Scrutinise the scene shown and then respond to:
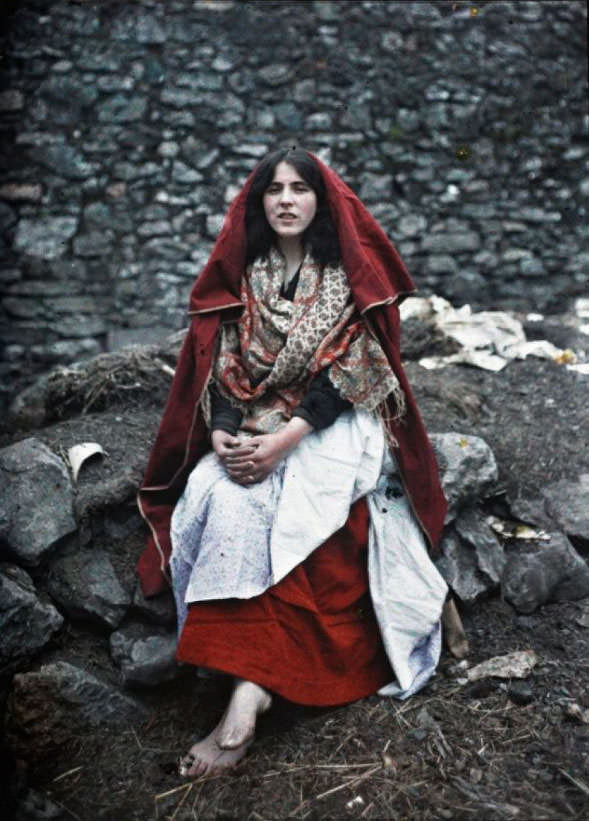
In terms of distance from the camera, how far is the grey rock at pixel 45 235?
5.47m

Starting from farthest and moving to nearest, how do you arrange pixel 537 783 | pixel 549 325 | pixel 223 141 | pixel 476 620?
pixel 223 141, pixel 549 325, pixel 476 620, pixel 537 783

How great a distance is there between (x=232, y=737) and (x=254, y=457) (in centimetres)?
78

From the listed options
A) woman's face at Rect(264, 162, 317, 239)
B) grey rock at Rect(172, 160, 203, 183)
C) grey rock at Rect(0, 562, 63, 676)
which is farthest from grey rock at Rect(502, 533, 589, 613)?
grey rock at Rect(172, 160, 203, 183)

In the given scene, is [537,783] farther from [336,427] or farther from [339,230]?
[339,230]

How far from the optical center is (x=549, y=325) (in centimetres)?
490

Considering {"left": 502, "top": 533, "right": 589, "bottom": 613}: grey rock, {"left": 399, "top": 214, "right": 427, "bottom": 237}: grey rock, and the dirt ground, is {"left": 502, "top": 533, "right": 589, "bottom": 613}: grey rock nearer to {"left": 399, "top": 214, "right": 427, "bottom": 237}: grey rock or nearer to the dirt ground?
the dirt ground

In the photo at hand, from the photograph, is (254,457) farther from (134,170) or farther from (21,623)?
(134,170)

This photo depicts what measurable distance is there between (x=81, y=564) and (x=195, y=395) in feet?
2.45

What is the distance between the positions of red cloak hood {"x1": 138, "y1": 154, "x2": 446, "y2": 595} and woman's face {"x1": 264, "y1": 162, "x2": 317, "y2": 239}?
8cm

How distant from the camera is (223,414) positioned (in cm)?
233

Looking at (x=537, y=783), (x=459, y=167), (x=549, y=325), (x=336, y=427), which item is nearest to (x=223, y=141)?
(x=459, y=167)

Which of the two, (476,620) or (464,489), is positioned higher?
(464,489)

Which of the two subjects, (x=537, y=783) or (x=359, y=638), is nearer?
(x=537, y=783)

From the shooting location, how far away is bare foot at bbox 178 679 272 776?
Answer: 186cm
